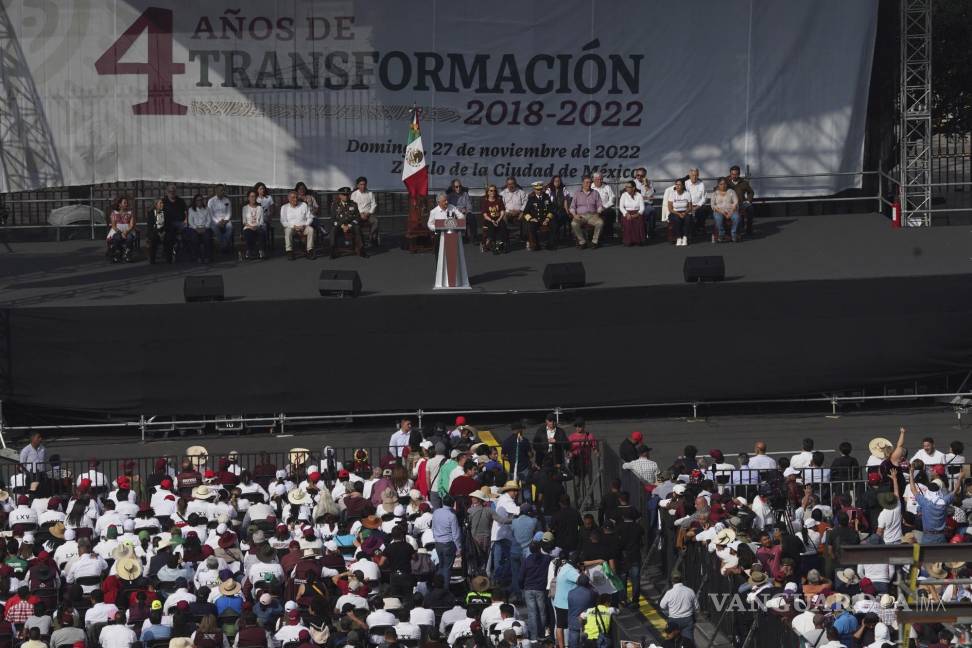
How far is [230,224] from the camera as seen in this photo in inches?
1265

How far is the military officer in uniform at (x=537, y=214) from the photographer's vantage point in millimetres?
31688

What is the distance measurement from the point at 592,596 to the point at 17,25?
20.2 m

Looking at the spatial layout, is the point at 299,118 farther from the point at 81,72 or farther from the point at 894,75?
the point at 894,75

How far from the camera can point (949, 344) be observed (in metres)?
28.8

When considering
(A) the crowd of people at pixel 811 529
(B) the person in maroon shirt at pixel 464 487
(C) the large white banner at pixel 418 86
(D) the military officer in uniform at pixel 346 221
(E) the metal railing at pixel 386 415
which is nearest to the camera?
(A) the crowd of people at pixel 811 529

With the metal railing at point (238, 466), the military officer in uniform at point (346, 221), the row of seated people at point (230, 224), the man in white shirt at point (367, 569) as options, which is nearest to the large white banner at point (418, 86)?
the row of seated people at point (230, 224)

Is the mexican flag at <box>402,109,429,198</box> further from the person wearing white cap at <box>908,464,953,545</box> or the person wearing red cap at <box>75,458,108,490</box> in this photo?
the person wearing white cap at <box>908,464,953,545</box>

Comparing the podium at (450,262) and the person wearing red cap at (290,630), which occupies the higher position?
the podium at (450,262)

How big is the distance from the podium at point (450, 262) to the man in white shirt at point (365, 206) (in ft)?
11.4

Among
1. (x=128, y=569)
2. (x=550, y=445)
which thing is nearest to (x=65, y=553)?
(x=128, y=569)

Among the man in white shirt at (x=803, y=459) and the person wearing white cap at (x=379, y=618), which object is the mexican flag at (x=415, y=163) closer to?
the man in white shirt at (x=803, y=459)

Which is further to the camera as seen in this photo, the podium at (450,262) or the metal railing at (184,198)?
the metal railing at (184,198)

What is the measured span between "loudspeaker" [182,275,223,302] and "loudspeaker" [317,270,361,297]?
1604 mm

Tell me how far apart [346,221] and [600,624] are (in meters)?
14.9
